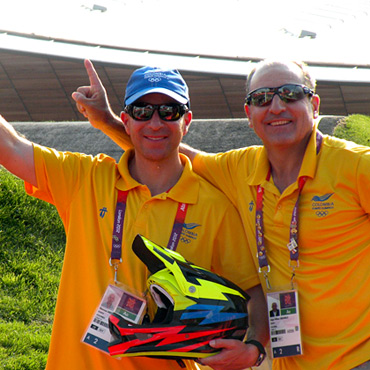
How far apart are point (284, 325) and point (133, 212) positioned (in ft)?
3.33

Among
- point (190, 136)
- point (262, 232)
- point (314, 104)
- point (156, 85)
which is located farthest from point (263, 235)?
point (190, 136)

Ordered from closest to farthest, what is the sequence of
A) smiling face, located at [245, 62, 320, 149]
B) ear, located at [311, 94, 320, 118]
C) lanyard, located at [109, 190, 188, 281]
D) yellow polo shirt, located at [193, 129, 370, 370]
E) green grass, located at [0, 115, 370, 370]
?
yellow polo shirt, located at [193, 129, 370, 370]
lanyard, located at [109, 190, 188, 281]
smiling face, located at [245, 62, 320, 149]
ear, located at [311, 94, 320, 118]
green grass, located at [0, 115, 370, 370]

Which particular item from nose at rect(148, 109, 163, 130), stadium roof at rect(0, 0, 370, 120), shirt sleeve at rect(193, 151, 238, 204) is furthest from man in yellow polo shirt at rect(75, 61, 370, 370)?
stadium roof at rect(0, 0, 370, 120)

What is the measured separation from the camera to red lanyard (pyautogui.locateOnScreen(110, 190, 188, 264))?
3391 mm

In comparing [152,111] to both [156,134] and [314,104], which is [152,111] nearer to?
[156,134]

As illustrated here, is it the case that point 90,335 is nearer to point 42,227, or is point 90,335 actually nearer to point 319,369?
point 319,369

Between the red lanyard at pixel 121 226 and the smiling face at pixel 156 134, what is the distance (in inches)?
11.2

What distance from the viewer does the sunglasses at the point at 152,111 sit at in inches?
141

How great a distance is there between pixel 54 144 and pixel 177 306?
5718mm

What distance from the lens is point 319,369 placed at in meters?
3.25

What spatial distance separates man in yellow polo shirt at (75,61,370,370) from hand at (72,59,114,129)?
924mm

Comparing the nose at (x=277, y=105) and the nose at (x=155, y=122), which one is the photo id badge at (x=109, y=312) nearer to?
the nose at (x=155, y=122)

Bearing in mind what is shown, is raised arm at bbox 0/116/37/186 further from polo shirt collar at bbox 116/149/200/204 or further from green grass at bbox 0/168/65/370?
green grass at bbox 0/168/65/370

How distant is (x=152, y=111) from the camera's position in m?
3.58
